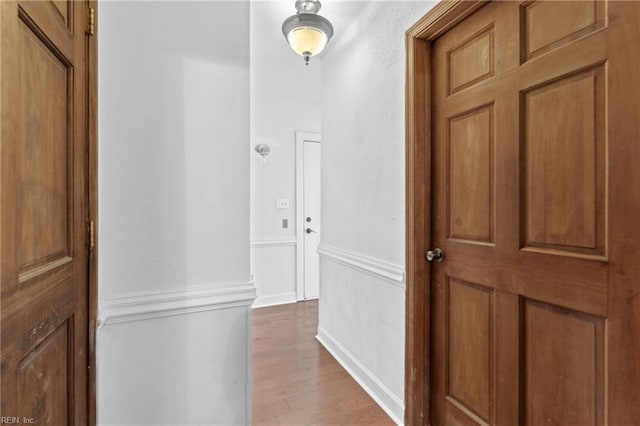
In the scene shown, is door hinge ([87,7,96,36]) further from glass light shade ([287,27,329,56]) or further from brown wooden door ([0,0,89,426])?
glass light shade ([287,27,329,56])

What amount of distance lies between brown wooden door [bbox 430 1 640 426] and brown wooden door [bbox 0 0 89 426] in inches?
57.2

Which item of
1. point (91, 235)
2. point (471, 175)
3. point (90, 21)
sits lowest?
point (91, 235)

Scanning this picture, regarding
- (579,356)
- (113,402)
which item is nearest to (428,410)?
(579,356)

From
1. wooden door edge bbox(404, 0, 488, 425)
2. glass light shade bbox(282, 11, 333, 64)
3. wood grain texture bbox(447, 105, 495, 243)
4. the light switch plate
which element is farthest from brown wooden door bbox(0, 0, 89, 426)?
the light switch plate

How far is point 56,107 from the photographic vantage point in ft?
2.58

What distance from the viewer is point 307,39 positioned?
1.77 m

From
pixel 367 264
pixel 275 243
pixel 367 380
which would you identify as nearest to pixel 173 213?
pixel 367 264

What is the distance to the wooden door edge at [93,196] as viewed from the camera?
977mm

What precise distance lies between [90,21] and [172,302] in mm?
981

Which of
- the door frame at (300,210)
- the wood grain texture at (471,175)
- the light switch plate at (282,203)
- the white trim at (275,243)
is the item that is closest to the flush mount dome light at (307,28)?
the wood grain texture at (471,175)

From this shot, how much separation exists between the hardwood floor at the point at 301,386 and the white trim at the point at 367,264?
758 millimetres

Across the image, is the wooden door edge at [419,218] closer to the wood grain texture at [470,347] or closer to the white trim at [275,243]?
the wood grain texture at [470,347]

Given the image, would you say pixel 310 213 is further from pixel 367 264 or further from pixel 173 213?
pixel 173 213

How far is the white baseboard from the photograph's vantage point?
11.5ft
